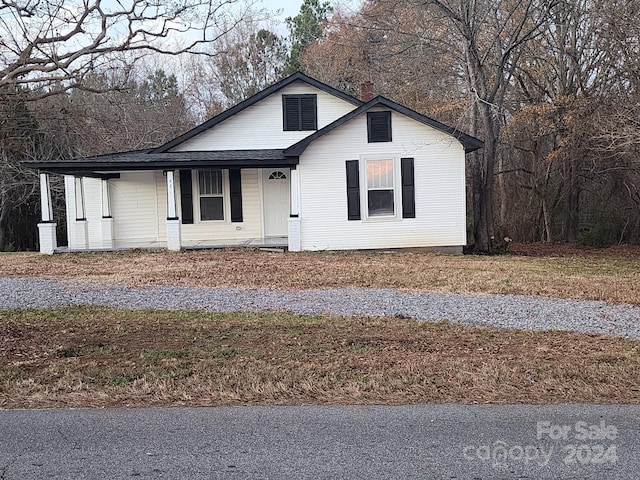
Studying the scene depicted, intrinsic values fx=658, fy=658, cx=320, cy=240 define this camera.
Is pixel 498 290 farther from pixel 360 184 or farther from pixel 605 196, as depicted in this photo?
pixel 605 196

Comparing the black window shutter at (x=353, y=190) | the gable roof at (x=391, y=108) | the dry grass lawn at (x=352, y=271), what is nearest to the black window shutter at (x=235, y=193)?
the gable roof at (x=391, y=108)

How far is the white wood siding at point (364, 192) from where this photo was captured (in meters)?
18.4

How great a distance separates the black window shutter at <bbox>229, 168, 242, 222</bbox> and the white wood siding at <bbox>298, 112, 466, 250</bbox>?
2.59 meters

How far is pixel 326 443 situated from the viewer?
169 inches

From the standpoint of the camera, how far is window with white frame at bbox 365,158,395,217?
1847cm

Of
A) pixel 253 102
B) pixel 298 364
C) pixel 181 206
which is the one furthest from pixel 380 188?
pixel 298 364

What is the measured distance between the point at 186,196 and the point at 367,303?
11321mm

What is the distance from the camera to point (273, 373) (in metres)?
5.92

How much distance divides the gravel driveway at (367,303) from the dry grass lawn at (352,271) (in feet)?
2.66

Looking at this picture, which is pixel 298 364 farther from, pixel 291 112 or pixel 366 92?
pixel 366 92

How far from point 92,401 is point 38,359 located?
1596 mm

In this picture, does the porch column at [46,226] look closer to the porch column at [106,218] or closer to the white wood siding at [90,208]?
the white wood siding at [90,208]

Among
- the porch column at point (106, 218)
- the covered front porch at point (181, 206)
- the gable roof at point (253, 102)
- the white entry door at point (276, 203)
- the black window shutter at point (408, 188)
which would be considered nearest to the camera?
the black window shutter at point (408, 188)

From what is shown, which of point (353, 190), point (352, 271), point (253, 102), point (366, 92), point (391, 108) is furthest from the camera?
point (366, 92)
